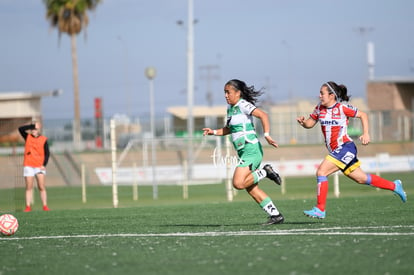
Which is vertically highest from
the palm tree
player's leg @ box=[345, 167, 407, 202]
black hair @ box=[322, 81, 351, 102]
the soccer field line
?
the palm tree

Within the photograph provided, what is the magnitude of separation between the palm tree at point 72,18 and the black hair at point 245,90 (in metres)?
44.0

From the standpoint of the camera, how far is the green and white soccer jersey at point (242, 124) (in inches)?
451

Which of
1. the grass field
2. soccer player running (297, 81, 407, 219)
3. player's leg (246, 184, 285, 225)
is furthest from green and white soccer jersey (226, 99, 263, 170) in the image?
soccer player running (297, 81, 407, 219)

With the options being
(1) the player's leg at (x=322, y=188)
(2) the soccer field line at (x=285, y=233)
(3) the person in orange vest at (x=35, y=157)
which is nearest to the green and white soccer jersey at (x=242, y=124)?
(1) the player's leg at (x=322, y=188)

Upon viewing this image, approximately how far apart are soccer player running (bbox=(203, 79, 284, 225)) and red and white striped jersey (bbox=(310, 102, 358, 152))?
98 cm

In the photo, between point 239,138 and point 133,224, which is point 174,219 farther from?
point 239,138

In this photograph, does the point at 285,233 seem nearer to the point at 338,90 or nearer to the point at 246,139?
the point at 246,139

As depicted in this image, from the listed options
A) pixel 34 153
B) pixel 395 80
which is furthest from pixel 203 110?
pixel 34 153

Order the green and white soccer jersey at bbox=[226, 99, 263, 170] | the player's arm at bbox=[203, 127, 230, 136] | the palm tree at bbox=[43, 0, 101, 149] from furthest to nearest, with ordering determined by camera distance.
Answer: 1. the palm tree at bbox=[43, 0, 101, 149]
2. the player's arm at bbox=[203, 127, 230, 136]
3. the green and white soccer jersey at bbox=[226, 99, 263, 170]

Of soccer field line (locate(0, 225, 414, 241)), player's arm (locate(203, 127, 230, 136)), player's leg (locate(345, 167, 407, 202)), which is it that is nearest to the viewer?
soccer field line (locate(0, 225, 414, 241))

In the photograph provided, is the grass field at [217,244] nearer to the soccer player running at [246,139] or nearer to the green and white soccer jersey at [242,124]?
the soccer player running at [246,139]

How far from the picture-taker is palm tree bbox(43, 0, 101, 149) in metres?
55.0

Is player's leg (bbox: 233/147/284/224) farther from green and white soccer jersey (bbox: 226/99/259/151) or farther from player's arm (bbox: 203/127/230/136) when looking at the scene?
player's arm (bbox: 203/127/230/136)

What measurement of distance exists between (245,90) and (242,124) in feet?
1.72
